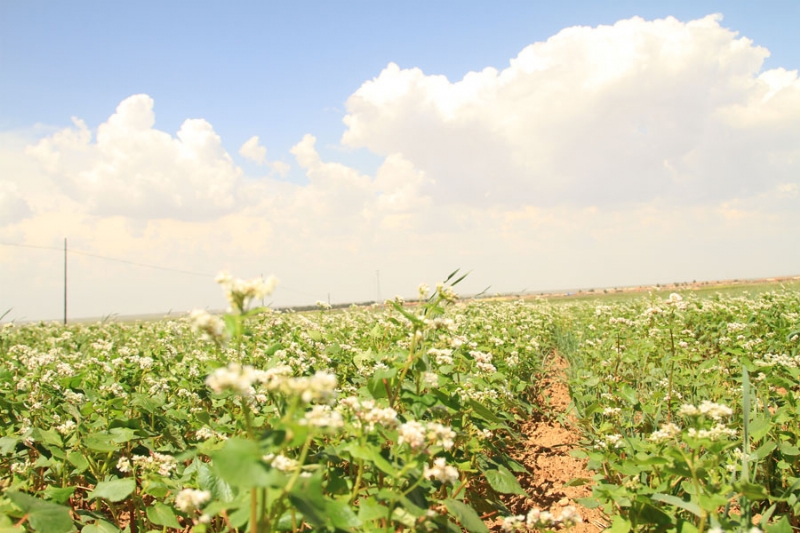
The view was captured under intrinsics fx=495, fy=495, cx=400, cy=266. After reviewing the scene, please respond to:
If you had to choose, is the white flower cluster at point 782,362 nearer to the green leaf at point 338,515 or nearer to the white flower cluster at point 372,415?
the white flower cluster at point 372,415

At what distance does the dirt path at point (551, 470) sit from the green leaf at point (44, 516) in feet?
9.77

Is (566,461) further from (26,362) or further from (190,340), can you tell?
(190,340)

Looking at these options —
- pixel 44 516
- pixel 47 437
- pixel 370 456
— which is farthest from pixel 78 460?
pixel 370 456

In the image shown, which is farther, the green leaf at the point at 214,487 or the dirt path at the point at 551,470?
the dirt path at the point at 551,470

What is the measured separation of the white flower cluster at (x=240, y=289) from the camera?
66.8 inches

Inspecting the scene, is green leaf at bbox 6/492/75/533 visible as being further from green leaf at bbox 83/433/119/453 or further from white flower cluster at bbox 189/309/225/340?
white flower cluster at bbox 189/309/225/340

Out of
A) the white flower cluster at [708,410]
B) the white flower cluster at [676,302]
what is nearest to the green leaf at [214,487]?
the white flower cluster at [708,410]

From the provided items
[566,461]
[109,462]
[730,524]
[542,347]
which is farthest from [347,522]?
[542,347]

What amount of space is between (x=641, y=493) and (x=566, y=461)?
2.85 metres

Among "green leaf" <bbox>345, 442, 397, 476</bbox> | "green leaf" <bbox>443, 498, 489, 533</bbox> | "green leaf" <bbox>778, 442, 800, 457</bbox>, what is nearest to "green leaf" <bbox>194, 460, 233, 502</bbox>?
"green leaf" <bbox>345, 442, 397, 476</bbox>

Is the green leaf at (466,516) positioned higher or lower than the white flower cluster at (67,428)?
lower

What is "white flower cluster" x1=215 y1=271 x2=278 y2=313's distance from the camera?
1696mm

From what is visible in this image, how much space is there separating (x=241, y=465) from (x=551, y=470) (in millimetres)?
4466

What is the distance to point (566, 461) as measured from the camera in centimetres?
533
